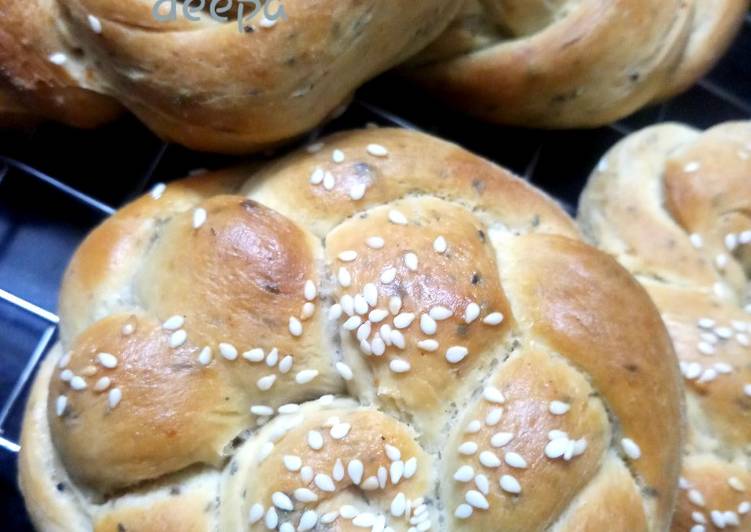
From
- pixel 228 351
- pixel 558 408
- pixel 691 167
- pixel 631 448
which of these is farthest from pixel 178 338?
pixel 691 167

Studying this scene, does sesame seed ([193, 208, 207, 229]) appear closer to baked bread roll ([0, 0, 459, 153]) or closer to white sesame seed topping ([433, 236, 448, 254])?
baked bread roll ([0, 0, 459, 153])

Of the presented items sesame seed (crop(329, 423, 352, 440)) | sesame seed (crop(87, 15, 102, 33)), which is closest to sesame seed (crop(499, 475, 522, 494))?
sesame seed (crop(329, 423, 352, 440))

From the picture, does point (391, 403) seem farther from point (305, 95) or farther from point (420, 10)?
point (420, 10)

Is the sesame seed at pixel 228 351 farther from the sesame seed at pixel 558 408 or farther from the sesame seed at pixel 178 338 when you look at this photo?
the sesame seed at pixel 558 408

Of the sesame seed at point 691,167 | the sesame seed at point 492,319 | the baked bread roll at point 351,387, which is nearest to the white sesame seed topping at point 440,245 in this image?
the baked bread roll at point 351,387

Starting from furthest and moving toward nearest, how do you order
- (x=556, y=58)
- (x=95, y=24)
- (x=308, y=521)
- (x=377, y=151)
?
(x=556, y=58) < (x=377, y=151) < (x=95, y=24) < (x=308, y=521)

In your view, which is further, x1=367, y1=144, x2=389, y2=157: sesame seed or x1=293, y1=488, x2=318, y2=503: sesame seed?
x1=367, y1=144, x2=389, y2=157: sesame seed

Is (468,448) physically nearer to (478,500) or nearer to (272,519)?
(478,500)
